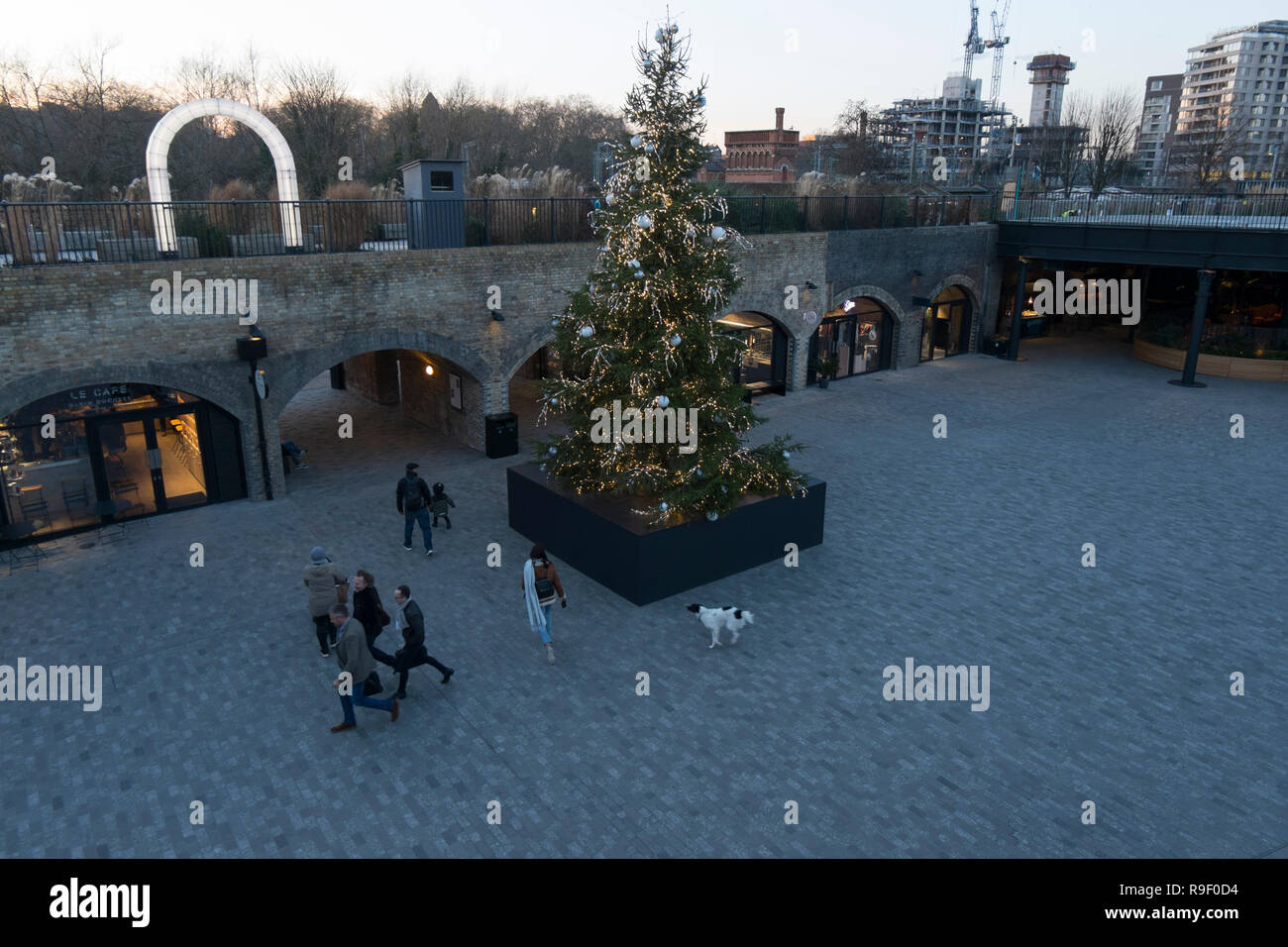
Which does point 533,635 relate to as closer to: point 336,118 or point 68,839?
point 68,839

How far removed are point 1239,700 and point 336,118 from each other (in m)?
53.8

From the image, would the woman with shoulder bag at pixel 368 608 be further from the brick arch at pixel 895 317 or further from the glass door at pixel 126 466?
the brick arch at pixel 895 317

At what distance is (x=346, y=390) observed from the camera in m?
24.7

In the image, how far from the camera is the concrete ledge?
2664cm

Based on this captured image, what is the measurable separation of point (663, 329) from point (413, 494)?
4666 mm

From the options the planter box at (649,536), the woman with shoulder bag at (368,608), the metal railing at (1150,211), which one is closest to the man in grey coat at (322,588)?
the woman with shoulder bag at (368,608)

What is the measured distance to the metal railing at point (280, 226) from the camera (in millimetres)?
13523

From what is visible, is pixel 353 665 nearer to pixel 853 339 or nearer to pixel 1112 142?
pixel 853 339

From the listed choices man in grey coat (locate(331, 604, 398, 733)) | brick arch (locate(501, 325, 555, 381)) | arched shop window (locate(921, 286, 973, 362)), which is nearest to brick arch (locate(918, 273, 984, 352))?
arched shop window (locate(921, 286, 973, 362))

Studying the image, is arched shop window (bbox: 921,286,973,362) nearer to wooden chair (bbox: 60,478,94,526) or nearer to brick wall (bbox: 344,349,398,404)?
brick wall (bbox: 344,349,398,404)

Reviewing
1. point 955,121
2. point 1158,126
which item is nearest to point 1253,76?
point 1158,126

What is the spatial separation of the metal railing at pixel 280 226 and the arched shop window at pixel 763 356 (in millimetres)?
2481

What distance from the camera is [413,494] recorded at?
13219 millimetres
